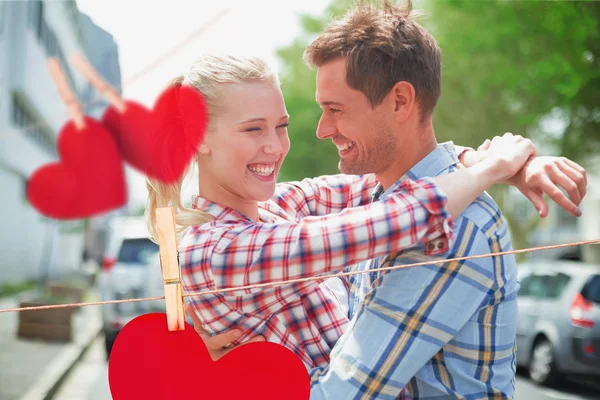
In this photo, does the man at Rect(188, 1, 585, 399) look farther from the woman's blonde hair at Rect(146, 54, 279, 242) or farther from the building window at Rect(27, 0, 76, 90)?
the building window at Rect(27, 0, 76, 90)

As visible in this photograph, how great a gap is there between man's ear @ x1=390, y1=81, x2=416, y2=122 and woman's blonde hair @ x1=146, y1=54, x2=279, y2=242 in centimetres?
23

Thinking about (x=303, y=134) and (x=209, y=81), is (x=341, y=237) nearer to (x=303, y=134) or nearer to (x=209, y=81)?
(x=209, y=81)

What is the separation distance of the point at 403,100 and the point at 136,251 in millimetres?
7078

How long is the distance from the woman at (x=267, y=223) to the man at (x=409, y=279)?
0.07 meters

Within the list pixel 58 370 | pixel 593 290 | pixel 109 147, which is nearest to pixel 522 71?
pixel 593 290

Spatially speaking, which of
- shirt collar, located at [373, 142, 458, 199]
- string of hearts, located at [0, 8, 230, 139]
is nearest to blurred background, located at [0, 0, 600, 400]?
string of hearts, located at [0, 8, 230, 139]

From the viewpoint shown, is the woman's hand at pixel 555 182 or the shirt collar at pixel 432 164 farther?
the shirt collar at pixel 432 164

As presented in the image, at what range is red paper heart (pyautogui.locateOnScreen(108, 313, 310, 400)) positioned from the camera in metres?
1.10

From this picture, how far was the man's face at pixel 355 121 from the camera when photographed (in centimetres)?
136

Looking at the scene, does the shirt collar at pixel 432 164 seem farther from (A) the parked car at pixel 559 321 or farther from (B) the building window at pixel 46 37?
(A) the parked car at pixel 559 321

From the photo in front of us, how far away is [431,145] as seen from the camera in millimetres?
1408

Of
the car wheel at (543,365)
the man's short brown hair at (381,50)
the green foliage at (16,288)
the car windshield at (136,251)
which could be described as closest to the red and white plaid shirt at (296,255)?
the man's short brown hair at (381,50)

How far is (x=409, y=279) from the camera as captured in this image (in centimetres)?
116

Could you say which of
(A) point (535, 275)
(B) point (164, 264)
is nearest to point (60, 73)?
(B) point (164, 264)
